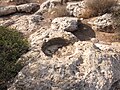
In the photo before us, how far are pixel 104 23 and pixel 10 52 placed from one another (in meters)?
3.55

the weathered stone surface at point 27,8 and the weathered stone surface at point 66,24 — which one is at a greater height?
the weathered stone surface at point 66,24

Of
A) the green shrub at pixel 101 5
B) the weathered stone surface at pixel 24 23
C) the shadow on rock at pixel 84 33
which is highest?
the green shrub at pixel 101 5

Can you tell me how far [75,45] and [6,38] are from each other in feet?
7.08

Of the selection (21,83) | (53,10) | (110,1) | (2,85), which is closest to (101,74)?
(21,83)

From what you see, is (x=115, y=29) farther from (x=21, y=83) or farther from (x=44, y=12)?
(x=21, y=83)

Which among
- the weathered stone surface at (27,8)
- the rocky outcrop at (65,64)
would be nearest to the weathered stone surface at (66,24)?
the rocky outcrop at (65,64)

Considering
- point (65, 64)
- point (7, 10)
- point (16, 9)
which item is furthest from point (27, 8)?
point (65, 64)

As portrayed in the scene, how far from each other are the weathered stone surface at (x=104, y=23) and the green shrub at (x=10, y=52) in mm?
2673

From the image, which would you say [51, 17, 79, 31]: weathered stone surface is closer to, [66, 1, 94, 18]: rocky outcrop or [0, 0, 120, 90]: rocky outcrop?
[0, 0, 120, 90]: rocky outcrop

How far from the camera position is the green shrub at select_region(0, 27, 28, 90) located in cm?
677

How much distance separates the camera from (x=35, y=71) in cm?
657

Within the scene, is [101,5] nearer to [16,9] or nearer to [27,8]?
[27,8]

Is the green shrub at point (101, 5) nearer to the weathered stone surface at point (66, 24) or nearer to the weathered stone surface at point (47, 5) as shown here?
the weathered stone surface at point (66, 24)

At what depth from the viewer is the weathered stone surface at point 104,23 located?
9195 mm
